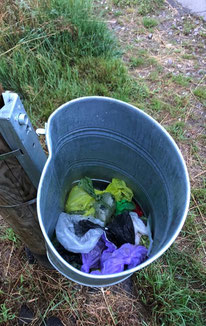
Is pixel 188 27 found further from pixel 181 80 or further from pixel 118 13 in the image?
pixel 181 80

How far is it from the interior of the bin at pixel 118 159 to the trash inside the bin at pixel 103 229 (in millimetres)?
68

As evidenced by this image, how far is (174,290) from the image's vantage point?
63.6 inches

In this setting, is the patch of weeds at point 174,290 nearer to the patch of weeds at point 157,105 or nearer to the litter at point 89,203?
the litter at point 89,203

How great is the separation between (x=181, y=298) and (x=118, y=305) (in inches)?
15.5

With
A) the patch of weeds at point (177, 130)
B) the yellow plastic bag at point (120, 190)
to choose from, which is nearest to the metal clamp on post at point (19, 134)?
the yellow plastic bag at point (120, 190)

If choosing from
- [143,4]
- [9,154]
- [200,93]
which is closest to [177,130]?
[200,93]

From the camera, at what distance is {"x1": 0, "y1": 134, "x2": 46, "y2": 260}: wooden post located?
961 millimetres

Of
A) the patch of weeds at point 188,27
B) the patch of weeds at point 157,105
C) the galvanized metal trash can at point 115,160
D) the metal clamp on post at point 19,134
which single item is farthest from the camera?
the patch of weeds at point 188,27

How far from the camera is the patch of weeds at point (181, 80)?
279cm

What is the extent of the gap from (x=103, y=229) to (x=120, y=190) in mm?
268

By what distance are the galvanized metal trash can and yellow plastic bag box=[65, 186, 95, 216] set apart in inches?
2.5

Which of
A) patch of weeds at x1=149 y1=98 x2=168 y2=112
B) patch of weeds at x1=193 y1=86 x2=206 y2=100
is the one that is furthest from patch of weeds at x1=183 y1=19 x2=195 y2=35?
patch of weeds at x1=149 y1=98 x2=168 y2=112

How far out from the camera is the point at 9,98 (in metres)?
0.84

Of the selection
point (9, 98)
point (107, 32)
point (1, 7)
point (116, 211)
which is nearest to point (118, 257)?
point (116, 211)
